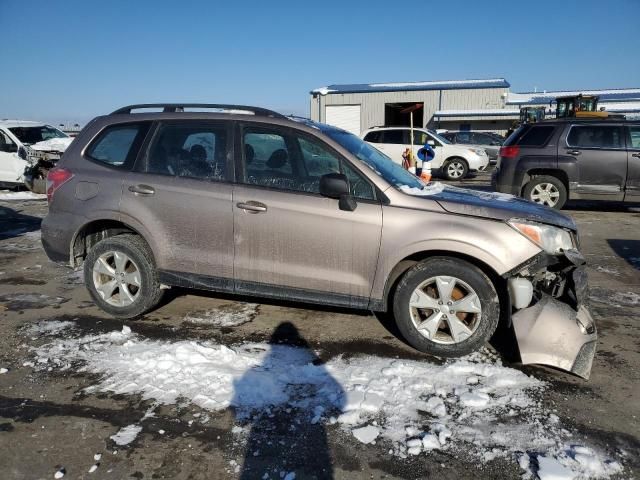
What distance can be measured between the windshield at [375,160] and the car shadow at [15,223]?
6.61 meters

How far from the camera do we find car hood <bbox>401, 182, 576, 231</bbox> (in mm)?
3705

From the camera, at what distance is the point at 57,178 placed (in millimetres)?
4566

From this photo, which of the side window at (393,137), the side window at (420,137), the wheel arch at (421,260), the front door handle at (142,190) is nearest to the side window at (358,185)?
the wheel arch at (421,260)

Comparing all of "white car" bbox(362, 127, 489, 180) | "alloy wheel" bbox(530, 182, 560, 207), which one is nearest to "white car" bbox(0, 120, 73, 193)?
"white car" bbox(362, 127, 489, 180)

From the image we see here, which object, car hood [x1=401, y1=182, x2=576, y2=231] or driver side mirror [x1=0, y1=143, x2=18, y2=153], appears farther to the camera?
driver side mirror [x1=0, y1=143, x2=18, y2=153]

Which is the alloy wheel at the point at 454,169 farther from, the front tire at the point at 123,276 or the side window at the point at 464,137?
the front tire at the point at 123,276

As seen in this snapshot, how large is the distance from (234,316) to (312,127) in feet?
6.22

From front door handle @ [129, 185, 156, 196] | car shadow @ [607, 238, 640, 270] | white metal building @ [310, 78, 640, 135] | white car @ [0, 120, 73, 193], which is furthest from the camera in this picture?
white metal building @ [310, 78, 640, 135]

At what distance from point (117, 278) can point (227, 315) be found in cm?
105

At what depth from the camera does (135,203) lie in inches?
169

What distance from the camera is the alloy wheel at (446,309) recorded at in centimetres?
368

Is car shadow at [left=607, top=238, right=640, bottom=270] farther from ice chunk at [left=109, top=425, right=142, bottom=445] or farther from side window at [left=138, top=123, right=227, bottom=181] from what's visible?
ice chunk at [left=109, top=425, right=142, bottom=445]

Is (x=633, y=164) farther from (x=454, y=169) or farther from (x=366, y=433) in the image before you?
(x=366, y=433)

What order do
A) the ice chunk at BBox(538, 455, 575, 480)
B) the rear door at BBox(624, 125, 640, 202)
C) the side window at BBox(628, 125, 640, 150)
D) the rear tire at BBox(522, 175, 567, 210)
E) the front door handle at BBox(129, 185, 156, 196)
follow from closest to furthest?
the ice chunk at BBox(538, 455, 575, 480) → the front door handle at BBox(129, 185, 156, 196) → the rear door at BBox(624, 125, 640, 202) → the side window at BBox(628, 125, 640, 150) → the rear tire at BBox(522, 175, 567, 210)
